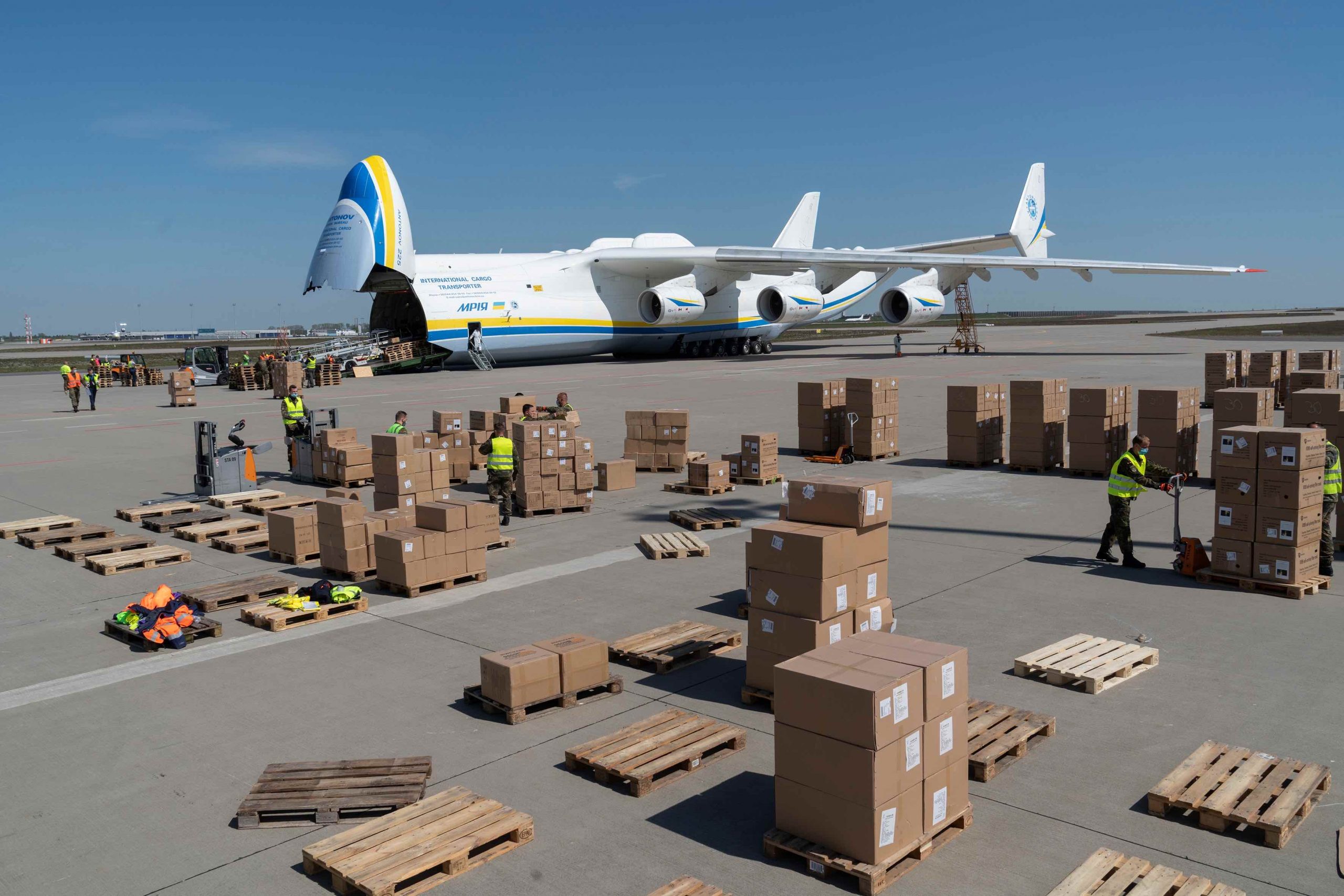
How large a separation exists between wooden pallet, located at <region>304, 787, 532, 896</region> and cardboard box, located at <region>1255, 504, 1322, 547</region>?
26.5 feet

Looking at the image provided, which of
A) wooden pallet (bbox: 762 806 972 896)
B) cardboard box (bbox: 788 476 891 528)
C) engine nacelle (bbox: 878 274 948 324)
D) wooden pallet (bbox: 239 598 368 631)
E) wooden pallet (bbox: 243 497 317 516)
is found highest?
engine nacelle (bbox: 878 274 948 324)

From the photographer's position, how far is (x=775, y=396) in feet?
98.0

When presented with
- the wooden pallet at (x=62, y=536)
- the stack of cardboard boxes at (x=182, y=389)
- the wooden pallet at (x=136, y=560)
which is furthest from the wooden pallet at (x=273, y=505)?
the stack of cardboard boxes at (x=182, y=389)

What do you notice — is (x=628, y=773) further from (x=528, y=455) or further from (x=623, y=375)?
(x=623, y=375)

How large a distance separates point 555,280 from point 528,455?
1126 inches

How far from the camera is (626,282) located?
4428 centimetres

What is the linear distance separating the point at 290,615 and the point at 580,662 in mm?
3663

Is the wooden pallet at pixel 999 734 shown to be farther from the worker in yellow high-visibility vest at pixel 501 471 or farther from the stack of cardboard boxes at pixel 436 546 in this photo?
the worker in yellow high-visibility vest at pixel 501 471

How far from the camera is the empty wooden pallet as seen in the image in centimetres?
590

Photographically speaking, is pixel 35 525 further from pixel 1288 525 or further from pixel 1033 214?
pixel 1033 214

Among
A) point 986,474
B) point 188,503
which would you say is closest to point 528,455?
point 188,503

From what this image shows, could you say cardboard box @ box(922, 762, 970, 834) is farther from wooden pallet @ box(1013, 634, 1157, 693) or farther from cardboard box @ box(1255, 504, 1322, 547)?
cardboard box @ box(1255, 504, 1322, 547)

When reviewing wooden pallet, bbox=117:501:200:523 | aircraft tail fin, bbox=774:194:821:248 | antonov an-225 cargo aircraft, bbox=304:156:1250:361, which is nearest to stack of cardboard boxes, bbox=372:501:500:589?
wooden pallet, bbox=117:501:200:523

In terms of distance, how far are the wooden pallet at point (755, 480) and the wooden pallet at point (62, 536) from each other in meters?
9.30
